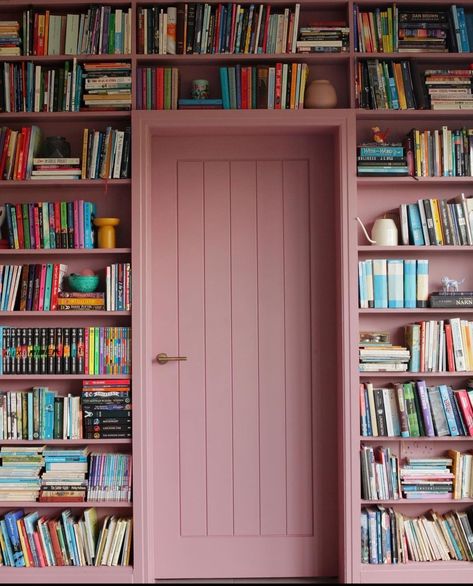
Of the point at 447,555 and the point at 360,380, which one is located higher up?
the point at 360,380

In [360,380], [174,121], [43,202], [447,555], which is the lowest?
[447,555]

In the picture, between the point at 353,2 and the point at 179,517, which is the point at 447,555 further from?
the point at 353,2

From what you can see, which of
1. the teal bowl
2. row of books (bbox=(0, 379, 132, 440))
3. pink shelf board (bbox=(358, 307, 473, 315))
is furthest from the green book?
the teal bowl

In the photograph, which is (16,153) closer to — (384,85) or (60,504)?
(60,504)

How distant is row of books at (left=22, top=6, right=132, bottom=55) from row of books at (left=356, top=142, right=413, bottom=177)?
1.25 m

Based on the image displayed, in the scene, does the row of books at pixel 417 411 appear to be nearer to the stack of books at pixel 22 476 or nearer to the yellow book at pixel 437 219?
the yellow book at pixel 437 219

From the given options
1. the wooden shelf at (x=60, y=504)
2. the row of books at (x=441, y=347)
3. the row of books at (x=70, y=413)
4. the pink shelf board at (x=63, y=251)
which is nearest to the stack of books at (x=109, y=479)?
the wooden shelf at (x=60, y=504)

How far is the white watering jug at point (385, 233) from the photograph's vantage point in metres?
3.12

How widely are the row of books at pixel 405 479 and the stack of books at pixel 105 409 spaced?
1159 mm

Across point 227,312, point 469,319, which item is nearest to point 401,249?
point 469,319

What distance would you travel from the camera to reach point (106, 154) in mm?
3117

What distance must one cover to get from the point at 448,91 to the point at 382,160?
472mm

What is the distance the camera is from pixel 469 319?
10.6 feet

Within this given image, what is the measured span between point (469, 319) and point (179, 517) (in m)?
1.76
